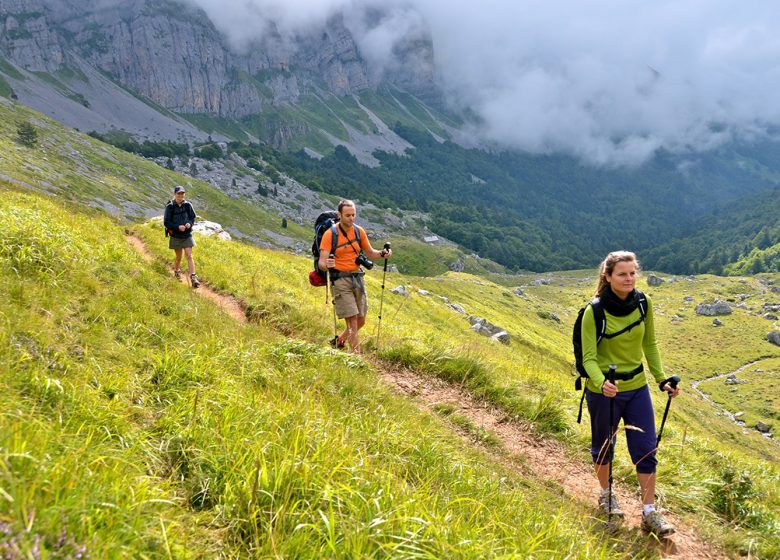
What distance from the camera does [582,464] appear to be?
774 cm

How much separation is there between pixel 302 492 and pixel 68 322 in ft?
14.0

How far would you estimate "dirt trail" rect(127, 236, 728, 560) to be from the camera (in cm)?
586

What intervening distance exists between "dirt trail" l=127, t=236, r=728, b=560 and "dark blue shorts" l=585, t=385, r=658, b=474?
0.76 metres

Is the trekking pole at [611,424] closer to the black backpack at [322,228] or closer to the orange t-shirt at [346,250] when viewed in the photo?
the orange t-shirt at [346,250]

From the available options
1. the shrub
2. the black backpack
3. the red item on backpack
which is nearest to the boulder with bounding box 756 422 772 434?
the black backpack

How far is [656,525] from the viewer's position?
5652 mm

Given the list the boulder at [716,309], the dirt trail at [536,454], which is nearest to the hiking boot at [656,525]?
the dirt trail at [536,454]

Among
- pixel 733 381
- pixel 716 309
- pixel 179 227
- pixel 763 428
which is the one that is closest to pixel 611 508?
pixel 179 227

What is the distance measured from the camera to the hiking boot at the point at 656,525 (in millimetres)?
5594

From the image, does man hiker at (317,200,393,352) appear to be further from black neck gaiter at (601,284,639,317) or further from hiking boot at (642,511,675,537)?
hiking boot at (642,511,675,537)

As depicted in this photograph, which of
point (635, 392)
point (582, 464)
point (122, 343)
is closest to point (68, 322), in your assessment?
point (122, 343)

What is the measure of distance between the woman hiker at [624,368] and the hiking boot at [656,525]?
29 mm

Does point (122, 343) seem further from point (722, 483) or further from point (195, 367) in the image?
point (722, 483)

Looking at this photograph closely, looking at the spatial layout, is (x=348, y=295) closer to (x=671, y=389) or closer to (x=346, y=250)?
(x=346, y=250)
